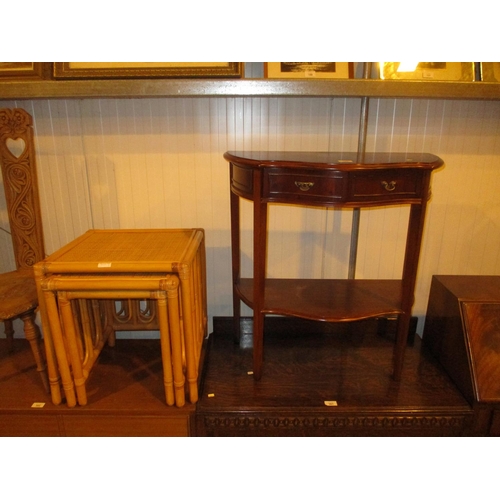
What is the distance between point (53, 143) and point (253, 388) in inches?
54.2

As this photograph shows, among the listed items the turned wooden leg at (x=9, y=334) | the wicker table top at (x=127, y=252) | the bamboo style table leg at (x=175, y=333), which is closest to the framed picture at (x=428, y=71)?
the wicker table top at (x=127, y=252)

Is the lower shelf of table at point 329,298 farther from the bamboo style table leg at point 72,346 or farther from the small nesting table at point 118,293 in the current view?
the bamboo style table leg at point 72,346

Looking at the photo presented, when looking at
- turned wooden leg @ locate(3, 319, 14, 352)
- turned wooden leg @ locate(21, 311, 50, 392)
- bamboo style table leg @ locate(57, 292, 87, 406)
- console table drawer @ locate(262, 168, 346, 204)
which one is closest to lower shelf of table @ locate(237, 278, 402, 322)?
console table drawer @ locate(262, 168, 346, 204)

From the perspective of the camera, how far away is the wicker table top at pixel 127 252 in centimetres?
120

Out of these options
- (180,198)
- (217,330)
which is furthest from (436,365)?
(180,198)

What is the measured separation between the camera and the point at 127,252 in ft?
4.35

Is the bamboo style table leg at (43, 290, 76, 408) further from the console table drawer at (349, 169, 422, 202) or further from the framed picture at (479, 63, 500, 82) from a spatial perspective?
the framed picture at (479, 63, 500, 82)

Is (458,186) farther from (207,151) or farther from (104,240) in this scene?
(104,240)

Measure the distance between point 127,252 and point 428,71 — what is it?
1.36 metres

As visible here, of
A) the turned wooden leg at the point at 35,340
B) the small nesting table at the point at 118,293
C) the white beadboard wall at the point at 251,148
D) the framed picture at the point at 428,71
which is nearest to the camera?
the small nesting table at the point at 118,293

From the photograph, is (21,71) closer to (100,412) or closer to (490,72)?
(100,412)

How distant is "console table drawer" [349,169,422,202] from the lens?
1198mm

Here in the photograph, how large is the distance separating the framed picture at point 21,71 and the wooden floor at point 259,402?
1.20 m

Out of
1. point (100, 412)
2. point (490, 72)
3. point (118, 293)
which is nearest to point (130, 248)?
point (118, 293)
